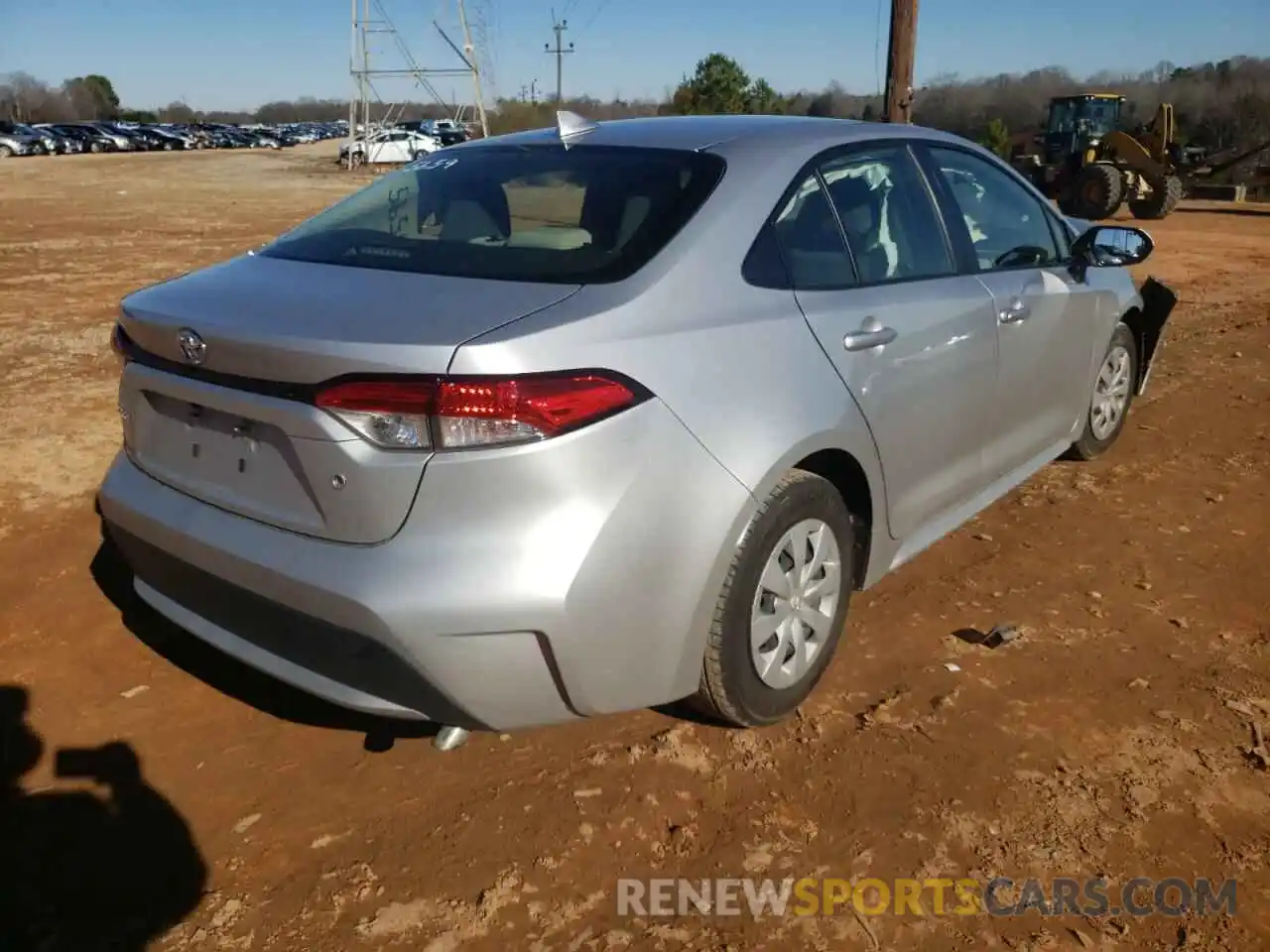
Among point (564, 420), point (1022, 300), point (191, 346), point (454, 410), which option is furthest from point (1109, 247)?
point (191, 346)

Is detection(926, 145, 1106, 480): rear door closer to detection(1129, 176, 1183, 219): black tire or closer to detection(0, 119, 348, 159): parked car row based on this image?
detection(1129, 176, 1183, 219): black tire

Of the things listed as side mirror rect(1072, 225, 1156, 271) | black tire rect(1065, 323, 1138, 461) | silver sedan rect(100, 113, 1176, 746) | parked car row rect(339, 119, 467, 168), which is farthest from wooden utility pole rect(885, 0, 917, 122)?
parked car row rect(339, 119, 467, 168)

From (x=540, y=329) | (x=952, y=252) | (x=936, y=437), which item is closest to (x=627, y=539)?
(x=540, y=329)

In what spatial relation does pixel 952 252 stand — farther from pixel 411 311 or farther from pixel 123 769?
pixel 123 769

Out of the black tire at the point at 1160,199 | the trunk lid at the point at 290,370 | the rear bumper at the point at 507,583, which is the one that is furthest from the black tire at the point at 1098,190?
the trunk lid at the point at 290,370

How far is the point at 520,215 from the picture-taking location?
3.06 meters

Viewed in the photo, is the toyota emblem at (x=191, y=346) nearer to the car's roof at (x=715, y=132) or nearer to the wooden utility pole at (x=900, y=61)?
the car's roof at (x=715, y=132)

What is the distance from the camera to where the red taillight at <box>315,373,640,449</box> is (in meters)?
2.12

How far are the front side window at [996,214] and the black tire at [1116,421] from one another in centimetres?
85

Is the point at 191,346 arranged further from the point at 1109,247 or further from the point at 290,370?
the point at 1109,247

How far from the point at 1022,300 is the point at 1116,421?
182 centimetres

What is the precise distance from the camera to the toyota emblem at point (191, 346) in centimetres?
239

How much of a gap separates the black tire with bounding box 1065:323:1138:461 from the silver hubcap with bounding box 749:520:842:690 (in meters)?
2.38

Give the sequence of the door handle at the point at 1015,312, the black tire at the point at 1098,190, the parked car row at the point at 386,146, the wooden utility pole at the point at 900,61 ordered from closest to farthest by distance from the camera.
Answer: the door handle at the point at 1015,312 → the wooden utility pole at the point at 900,61 → the black tire at the point at 1098,190 → the parked car row at the point at 386,146
